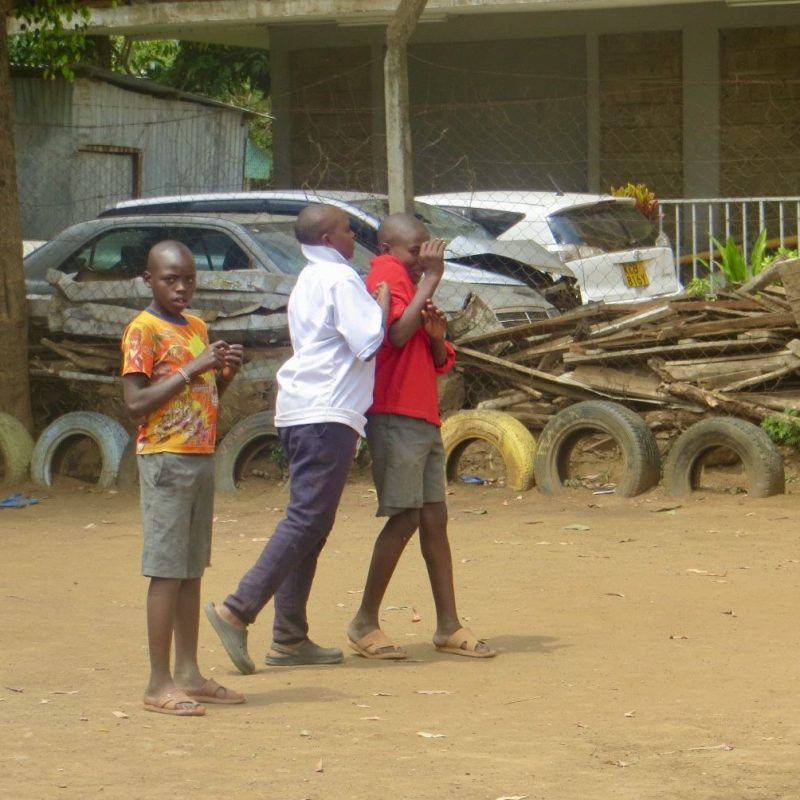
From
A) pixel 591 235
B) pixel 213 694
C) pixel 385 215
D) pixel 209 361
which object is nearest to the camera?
pixel 209 361

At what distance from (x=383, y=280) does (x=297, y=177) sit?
12.9 m

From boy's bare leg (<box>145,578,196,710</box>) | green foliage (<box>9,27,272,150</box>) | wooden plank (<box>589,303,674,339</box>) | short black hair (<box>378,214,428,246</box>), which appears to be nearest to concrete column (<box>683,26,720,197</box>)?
green foliage (<box>9,27,272,150</box>)

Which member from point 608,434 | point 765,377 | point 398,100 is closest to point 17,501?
point 398,100

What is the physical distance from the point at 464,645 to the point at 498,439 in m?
4.08

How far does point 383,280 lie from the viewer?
18.1ft

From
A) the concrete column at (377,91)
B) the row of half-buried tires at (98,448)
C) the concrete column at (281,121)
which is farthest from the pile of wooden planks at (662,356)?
the concrete column at (281,121)

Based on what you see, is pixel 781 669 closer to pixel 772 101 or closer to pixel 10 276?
pixel 10 276

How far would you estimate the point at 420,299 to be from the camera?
5.32 m

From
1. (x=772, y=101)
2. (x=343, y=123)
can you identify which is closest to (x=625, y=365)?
(x=772, y=101)

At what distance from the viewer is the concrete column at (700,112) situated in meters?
17.0

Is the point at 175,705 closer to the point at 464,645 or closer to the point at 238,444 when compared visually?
the point at 464,645

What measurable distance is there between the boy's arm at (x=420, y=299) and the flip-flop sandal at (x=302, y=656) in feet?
3.93

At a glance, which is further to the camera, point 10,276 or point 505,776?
point 10,276

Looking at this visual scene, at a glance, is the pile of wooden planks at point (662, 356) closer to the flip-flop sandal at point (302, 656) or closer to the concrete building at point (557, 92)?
the flip-flop sandal at point (302, 656)
